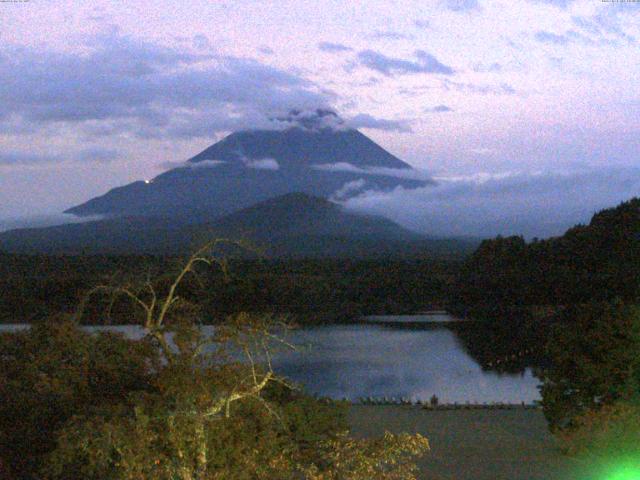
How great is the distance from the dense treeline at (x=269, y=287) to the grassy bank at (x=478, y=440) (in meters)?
12.8

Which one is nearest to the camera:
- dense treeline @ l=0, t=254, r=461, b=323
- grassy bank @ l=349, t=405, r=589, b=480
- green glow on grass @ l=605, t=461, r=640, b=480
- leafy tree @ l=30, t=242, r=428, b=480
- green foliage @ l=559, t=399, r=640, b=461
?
leafy tree @ l=30, t=242, r=428, b=480

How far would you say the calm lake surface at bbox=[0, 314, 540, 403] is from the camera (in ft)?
61.1

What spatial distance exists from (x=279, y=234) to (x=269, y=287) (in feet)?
132

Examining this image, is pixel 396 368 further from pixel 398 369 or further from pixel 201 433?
pixel 201 433

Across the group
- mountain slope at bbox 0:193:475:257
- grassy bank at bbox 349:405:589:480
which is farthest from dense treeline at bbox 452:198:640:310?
mountain slope at bbox 0:193:475:257

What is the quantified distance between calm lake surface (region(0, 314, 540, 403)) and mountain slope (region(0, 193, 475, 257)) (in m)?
29.2

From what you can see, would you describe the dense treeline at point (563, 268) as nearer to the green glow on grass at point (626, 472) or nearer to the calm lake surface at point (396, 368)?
the calm lake surface at point (396, 368)

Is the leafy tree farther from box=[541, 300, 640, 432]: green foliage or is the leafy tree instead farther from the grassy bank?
box=[541, 300, 640, 432]: green foliage

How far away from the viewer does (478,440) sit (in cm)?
1079

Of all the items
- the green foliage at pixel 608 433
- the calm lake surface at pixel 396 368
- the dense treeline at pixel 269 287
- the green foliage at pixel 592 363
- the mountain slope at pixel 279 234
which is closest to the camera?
the green foliage at pixel 608 433

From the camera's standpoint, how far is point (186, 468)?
242 inches

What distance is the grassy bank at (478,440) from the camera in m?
9.22

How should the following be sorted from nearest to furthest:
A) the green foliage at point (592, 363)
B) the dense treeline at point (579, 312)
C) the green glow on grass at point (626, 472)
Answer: the green glow on grass at point (626, 472)
the dense treeline at point (579, 312)
the green foliage at point (592, 363)

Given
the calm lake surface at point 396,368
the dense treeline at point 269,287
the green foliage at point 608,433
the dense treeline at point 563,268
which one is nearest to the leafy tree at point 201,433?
the green foliage at point 608,433
